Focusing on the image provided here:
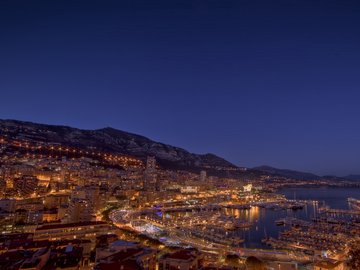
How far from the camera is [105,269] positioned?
10.2 meters

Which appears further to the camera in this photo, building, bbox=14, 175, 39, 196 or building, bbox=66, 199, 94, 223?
building, bbox=14, 175, 39, 196

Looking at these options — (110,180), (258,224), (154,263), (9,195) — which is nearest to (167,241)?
(154,263)

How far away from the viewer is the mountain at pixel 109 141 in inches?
2952

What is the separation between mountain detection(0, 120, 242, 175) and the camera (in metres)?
75.0

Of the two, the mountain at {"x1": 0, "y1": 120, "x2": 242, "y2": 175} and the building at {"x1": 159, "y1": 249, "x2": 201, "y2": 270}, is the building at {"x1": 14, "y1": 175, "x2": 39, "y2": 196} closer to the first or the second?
the building at {"x1": 159, "y1": 249, "x2": 201, "y2": 270}

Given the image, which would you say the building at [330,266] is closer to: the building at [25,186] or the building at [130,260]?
the building at [130,260]

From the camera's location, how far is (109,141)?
3898 inches

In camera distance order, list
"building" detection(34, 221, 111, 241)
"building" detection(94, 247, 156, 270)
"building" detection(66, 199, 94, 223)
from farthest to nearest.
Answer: "building" detection(66, 199, 94, 223), "building" detection(34, 221, 111, 241), "building" detection(94, 247, 156, 270)

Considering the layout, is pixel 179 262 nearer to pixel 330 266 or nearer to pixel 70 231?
pixel 330 266

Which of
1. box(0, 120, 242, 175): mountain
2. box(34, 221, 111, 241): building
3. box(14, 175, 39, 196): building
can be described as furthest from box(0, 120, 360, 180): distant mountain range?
box(34, 221, 111, 241): building

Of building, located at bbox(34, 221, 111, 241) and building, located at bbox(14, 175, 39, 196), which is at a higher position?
building, located at bbox(14, 175, 39, 196)

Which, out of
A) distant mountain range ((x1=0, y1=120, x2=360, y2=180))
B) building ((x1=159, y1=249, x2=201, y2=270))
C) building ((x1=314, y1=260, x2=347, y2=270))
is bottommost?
building ((x1=314, y1=260, x2=347, y2=270))

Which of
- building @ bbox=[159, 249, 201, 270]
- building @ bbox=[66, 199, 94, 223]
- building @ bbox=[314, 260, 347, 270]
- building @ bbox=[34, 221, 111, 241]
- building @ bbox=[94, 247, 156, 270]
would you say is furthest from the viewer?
building @ bbox=[66, 199, 94, 223]

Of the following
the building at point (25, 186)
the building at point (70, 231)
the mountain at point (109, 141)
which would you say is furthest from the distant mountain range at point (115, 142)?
the building at point (70, 231)
